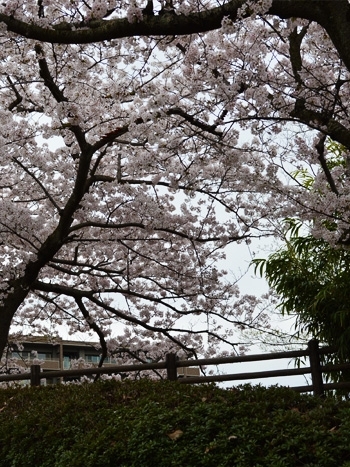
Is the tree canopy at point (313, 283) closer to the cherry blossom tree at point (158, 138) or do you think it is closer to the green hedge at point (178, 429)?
the cherry blossom tree at point (158, 138)

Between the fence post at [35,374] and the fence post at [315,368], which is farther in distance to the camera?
the fence post at [35,374]

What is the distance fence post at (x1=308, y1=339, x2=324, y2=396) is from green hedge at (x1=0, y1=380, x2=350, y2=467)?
257 centimetres

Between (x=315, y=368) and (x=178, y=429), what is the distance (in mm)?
3656

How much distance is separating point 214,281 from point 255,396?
6738 millimetres

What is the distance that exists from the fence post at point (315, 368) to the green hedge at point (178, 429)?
257cm

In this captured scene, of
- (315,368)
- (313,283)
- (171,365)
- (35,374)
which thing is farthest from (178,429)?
(313,283)

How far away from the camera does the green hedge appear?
475 centimetres

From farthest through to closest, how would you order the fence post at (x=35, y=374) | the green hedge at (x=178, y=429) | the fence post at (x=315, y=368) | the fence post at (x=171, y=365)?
the fence post at (x=35, y=374) < the fence post at (x=171, y=365) < the fence post at (x=315, y=368) < the green hedge at (x=178, y=429)

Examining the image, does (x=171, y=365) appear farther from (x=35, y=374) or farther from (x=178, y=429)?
(x=178, y=429)

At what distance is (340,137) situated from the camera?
269 inches

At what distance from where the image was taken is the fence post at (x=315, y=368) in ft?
27.9

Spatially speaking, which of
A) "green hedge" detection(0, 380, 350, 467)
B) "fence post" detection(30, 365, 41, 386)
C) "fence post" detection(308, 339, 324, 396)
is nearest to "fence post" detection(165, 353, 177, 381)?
"fence post" detection(308, 339, 324, 396)

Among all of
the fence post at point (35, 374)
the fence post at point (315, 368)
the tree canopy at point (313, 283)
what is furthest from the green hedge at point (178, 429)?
the tree canopy at point (313, 283)

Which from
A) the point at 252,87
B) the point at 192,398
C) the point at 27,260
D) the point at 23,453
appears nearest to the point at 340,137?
the point at 252,87
